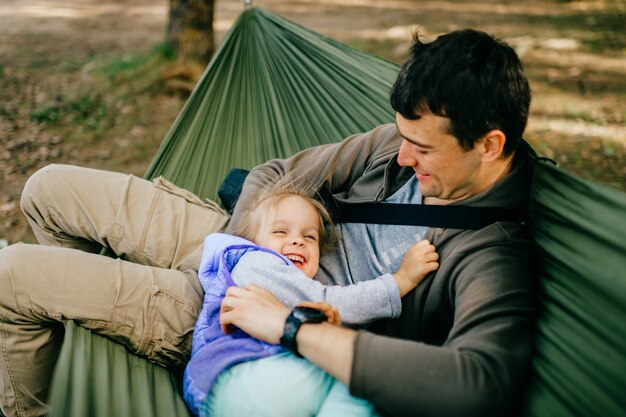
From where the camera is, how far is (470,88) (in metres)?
1.34

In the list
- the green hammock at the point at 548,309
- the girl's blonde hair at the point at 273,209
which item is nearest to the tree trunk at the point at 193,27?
the green hammock at the point at 548,309

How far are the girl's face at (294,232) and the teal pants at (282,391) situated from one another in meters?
0.39

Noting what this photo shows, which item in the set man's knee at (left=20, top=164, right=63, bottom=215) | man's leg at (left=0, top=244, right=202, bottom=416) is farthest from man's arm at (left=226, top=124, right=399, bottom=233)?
man's knee at (left=20, top=164, right=63, bottom=215)

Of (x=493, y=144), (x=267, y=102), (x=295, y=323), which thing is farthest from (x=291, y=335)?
(x=267, y=102)

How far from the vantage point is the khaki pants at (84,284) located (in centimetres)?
144

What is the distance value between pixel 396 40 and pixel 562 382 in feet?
17.5

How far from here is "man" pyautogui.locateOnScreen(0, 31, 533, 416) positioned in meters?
1.11

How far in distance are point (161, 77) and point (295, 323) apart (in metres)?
3.65

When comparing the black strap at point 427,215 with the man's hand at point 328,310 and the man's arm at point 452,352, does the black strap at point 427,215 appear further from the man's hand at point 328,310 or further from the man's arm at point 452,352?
the man's hand at point 328,310

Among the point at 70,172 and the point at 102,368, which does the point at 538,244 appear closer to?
the point at 102,368

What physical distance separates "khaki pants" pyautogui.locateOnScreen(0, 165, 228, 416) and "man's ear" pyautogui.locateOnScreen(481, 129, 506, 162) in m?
0.92

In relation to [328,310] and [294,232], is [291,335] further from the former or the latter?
[294,232]

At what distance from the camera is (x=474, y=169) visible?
1443 mm

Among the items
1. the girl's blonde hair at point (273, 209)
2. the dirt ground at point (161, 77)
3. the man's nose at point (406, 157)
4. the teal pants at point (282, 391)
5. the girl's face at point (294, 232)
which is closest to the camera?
the teal pants at point (282, 391)
